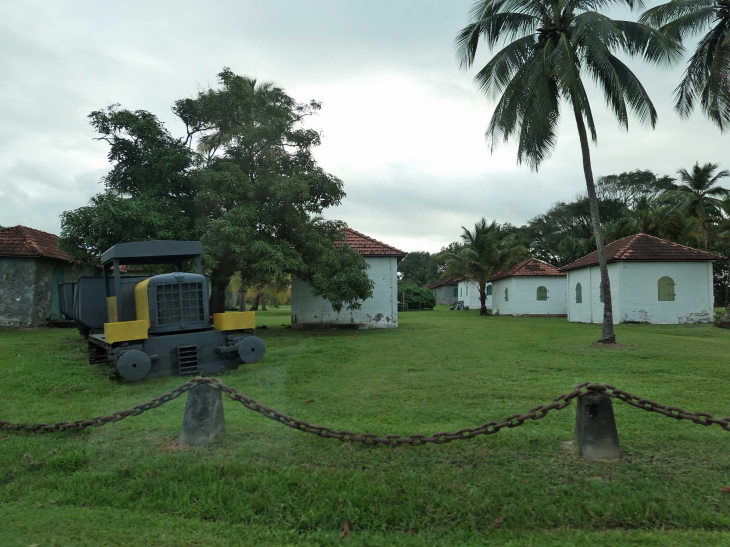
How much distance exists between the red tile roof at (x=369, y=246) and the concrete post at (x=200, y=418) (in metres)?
14.6

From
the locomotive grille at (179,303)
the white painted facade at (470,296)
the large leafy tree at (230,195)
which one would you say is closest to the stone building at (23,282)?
the large leafy tree at (230,195)

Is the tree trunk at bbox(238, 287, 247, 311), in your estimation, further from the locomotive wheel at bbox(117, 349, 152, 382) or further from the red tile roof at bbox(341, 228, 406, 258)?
the locomotive wheel at bbox(117, 349, 152, 382)

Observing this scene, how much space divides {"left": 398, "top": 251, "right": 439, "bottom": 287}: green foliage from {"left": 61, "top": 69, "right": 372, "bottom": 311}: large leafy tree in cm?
5079

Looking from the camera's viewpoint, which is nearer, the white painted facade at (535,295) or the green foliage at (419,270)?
the white painted facade at (535,295)

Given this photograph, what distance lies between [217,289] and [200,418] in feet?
39.0

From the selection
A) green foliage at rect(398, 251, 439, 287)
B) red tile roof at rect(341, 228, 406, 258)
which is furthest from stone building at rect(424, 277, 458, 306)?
red tile roof at rect(341, 228, 406, 258)

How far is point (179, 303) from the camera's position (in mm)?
8133

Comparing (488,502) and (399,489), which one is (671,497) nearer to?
(488,502)

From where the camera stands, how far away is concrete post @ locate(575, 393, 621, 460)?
151 inches

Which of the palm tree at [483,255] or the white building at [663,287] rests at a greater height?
the palm tree at [483,255]

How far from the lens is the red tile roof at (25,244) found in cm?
1664

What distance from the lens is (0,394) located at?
21.0 feet

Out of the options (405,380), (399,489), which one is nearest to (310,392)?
(405,380)

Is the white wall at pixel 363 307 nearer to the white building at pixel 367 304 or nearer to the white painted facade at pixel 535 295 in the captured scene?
the white building at pixel 367 304
